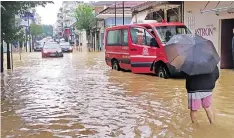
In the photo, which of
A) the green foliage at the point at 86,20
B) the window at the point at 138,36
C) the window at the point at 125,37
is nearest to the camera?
the window at the point at 138,36

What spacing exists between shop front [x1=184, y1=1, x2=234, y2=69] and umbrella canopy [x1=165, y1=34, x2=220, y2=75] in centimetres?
1014

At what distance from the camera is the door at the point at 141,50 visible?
51.0 ft

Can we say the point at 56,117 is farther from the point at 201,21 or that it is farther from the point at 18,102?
the point at 201,21

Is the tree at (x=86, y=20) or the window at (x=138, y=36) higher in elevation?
the tree at (x=86, y=20)

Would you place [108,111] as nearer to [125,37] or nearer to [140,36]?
[140,36]

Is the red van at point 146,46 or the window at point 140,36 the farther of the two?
the window at point 140,36

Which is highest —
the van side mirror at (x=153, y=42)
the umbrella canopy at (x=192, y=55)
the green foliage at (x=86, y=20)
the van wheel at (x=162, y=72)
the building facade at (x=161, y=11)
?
the green foliage at (x=86, y=20)

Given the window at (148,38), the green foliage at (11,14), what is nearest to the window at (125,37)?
the window at (148,38)

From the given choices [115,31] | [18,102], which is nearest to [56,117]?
[18,102]

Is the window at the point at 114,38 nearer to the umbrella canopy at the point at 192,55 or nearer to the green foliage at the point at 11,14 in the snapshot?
the green foliage at the point at 11,14

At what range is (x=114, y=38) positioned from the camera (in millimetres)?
19203

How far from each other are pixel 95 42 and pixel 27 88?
43.1 m

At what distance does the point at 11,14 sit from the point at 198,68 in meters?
5.63

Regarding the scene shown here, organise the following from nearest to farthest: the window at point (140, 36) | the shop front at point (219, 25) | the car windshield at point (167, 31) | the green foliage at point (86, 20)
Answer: the car windshield at point (167, 31), the window at point (140, 36), the shop front at point (219, 25), the green foliage at point (86, 20)
